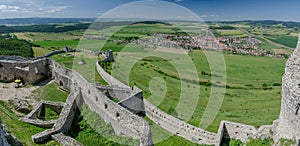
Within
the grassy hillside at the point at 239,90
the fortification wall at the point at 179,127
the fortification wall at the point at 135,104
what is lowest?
the grassy hillside at the point at 239,90

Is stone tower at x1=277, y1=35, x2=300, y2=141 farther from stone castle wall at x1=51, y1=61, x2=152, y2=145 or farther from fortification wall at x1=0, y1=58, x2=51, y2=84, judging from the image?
fortification wall at x1=0, y1=58, x2=51, y2=84

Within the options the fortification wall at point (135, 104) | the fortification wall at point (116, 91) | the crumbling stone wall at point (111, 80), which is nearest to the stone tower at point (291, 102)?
the fortification wall at point (135, 104)

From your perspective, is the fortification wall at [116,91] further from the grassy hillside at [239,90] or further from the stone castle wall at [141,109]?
the grassy hillside at [239,90]

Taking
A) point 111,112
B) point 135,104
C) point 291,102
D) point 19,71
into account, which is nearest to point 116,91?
point 135,104

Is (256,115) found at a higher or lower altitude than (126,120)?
lower

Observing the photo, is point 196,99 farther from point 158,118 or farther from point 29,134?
point 29,134

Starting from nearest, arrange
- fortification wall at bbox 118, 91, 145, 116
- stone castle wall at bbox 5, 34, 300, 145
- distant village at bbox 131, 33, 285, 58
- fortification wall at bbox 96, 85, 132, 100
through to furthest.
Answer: stone castle wall at bbox 5, 34, 300, 145 → fortification wall at bbox 118, 91, 145, 116 → fortification wall at bbox 96, 85, 132, 100 → distant village at bbox 131, 33, 285, 58

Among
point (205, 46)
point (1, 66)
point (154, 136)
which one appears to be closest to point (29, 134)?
point (154, 136)

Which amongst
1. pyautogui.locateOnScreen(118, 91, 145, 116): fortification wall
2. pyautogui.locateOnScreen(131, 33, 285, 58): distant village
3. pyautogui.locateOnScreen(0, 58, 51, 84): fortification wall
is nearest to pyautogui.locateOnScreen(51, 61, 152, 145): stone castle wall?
pyautogui.locateOnScreen(118, 91, 145, 116): fortification wall
